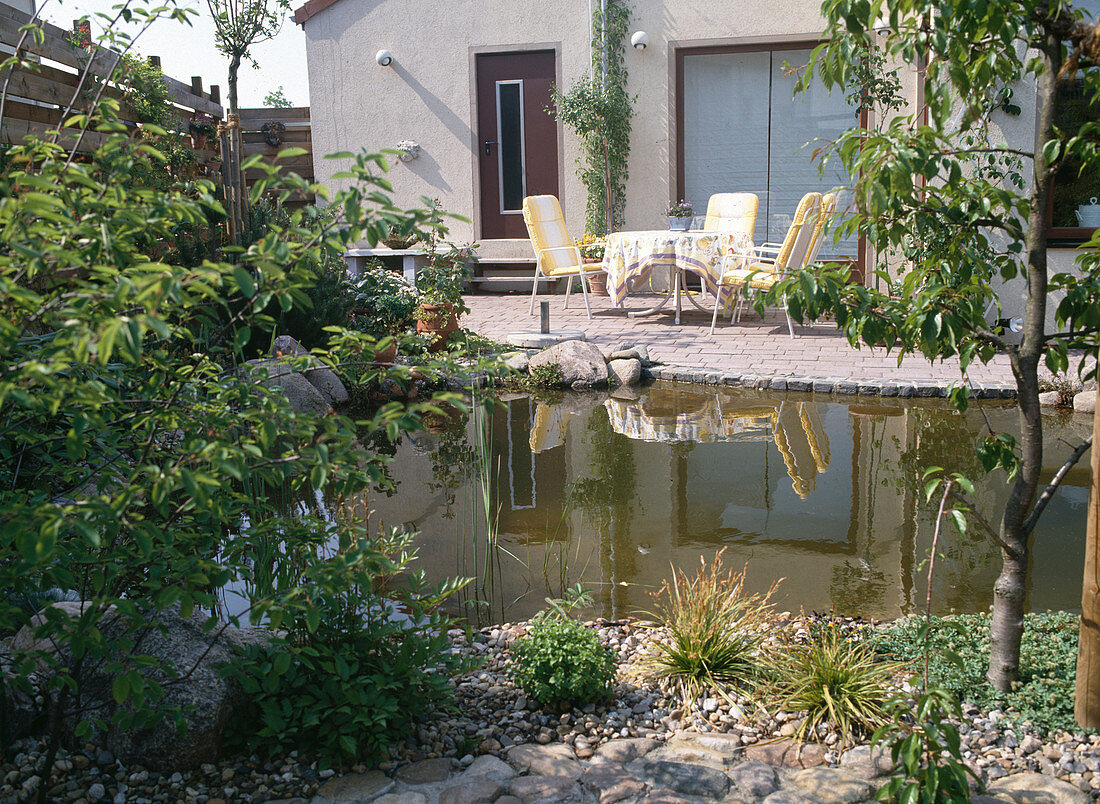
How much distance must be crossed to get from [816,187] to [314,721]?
9.59 meters

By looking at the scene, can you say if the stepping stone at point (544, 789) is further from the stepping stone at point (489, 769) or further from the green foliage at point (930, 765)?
the green foliage at point (930, 765)

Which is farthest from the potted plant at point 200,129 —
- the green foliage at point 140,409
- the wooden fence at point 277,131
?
the green foliage at point 140,409

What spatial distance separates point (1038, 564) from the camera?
3.65 metres

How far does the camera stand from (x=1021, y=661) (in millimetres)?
2566

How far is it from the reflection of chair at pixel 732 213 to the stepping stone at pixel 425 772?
7632 millimetres

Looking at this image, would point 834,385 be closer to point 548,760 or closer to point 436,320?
point 436,320

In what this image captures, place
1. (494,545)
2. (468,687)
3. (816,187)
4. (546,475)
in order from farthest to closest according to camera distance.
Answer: (816,187) < (546,475) < (494,545) < (468,687)

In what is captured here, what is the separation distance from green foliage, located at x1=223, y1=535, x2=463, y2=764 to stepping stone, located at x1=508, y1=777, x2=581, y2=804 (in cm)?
34

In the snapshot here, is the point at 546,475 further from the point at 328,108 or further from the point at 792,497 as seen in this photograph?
the point at 328,108

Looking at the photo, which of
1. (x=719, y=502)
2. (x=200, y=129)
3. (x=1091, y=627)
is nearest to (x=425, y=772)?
(x=1091, y=627)

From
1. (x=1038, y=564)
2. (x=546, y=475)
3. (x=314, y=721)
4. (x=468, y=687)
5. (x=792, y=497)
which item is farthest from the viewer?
(x=546, y=475)

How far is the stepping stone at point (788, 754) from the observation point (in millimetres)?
2273

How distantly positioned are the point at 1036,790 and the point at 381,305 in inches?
242

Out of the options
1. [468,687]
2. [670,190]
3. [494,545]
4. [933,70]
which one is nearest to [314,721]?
[468,687]
